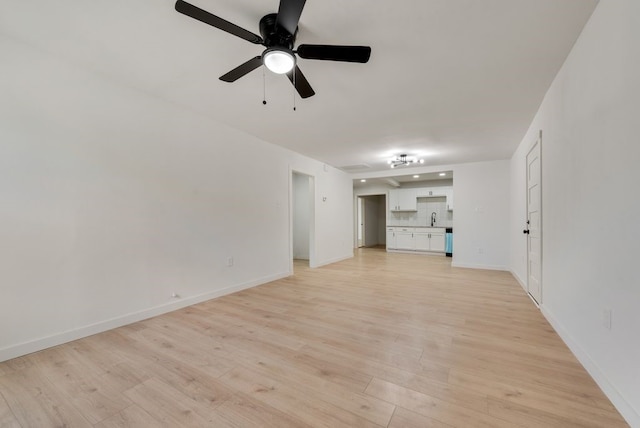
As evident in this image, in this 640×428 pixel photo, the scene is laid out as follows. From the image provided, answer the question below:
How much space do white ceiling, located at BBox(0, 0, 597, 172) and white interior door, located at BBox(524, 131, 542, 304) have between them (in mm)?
593

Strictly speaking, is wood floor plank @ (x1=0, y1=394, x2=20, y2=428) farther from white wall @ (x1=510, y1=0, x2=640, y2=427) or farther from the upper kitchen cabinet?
the upper kitchen cabinet

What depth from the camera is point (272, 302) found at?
347 cm

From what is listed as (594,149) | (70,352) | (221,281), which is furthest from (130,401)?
(594,149)

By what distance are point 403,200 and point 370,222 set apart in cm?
231

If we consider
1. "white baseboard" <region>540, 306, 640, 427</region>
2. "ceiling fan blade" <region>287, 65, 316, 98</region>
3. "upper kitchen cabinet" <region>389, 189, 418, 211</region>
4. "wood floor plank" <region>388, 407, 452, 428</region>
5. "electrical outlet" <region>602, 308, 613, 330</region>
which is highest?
"ceiling fan blade" <region>287, 65, 316, 98</region>

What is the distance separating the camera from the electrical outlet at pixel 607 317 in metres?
1.56

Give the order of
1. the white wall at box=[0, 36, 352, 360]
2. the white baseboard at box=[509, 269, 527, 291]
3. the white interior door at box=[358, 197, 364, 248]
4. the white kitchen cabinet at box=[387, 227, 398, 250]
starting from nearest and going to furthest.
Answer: the white wall at box=[0, 36, 352, 360]
the white baseboard at box=[509, 269, 527, 291]
the white kitchen cabinet at box=[387, 227, 398, 250]
the white interior door at box=[358, 197, 364, 248]

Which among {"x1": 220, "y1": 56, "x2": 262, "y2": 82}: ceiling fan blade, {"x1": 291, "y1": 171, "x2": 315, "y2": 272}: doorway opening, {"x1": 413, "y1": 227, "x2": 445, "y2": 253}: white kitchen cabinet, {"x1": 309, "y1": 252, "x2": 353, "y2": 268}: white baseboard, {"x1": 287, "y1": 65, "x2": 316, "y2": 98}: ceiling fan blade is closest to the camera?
{"x1": 220, "y1": 56, "x2": 262, "y2": 82}: ceiling fan blade

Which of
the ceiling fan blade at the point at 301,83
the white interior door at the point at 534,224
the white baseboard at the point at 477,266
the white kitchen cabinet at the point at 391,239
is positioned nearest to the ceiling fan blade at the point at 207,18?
the ceiling fan blade at the point at 301,83

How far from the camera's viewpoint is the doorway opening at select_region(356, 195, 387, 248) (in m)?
10.5

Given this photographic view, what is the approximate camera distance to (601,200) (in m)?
1.64

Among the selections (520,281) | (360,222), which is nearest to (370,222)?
(360,222)

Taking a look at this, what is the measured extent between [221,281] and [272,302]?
2.80ft

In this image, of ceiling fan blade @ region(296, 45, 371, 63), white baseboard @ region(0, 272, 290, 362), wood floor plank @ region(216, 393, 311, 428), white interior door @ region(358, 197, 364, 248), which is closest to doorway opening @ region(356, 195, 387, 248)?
white interior door @ region(358, 197, 364, 248)
